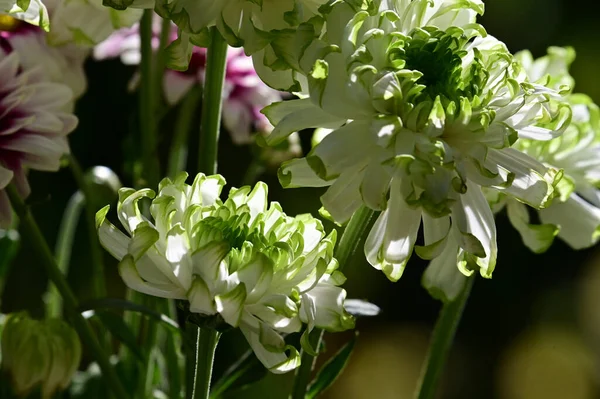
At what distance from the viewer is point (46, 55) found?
49 centimetres

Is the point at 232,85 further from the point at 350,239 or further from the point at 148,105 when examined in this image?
the point at 350,239

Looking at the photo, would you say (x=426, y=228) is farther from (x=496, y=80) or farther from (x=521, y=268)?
(x=521, y=268)

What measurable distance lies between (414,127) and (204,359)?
0.12 m

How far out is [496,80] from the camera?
35 centimetres

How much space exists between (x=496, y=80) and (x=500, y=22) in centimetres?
134

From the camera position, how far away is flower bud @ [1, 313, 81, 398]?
45cm

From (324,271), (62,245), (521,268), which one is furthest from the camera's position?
(521,268)

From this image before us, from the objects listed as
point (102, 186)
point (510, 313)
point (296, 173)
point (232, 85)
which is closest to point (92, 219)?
point (102, 186)

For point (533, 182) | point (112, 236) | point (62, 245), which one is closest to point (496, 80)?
point (533, 182)

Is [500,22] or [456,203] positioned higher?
[456,203]

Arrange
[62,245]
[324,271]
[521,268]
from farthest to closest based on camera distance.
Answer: [521,268] < [62,245] < [324,271]

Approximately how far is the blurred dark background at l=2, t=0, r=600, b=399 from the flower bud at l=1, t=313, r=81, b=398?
1018 millimetres

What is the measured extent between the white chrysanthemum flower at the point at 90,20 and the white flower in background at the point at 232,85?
14 cm

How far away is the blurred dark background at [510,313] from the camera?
156 centimetres
